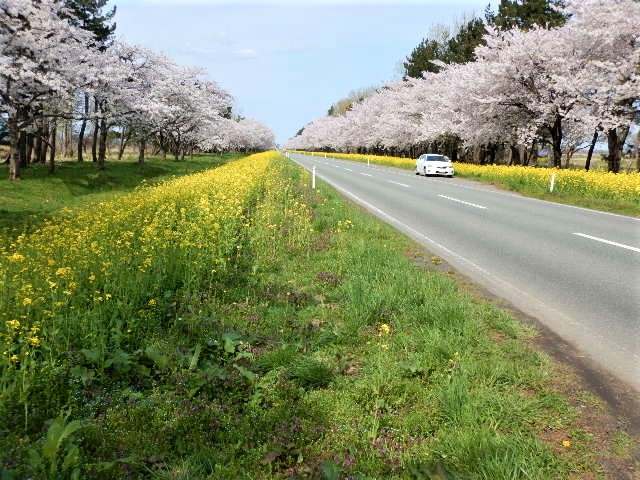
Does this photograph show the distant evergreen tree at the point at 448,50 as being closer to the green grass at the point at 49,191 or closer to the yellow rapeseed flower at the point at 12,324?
the green grass at the point at 49,191

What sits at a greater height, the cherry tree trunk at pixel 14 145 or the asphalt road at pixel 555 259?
the cherry tree trunk at pixel 14 145

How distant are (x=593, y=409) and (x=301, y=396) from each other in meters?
2.22

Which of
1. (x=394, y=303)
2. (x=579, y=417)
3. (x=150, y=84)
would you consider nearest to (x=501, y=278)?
(x=394, y=303)

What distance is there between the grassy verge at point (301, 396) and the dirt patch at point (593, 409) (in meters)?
0.03

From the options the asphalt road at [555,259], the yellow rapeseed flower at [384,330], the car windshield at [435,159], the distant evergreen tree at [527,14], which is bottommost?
the yellow rapeseed flower at [384,330]

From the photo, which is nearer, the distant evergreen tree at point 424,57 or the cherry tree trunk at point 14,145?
the cherry tree trunk at point 14,145

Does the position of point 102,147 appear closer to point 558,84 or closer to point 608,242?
point 558,84

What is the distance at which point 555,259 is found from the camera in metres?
7.54

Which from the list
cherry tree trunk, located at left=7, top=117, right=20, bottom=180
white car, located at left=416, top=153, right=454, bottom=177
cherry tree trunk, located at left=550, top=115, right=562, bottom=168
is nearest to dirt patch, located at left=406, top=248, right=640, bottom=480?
cherry tree trunk, located at left=7, top=117, right=20, bottom=180

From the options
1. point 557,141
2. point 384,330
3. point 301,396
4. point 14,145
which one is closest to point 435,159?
point 557,141

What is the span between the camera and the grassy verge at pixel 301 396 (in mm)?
2748

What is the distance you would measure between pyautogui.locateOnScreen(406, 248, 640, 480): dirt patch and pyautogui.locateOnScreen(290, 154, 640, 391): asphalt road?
0.17 metres

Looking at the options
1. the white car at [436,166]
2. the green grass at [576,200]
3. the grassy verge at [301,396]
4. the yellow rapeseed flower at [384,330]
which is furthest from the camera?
the white car at [436,166]

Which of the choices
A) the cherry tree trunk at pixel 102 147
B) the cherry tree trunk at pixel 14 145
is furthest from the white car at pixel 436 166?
the cherry tree trunk at pixel 14 145
